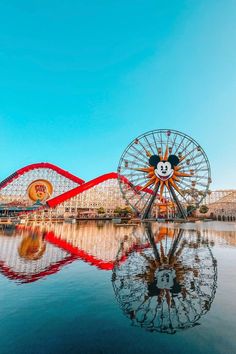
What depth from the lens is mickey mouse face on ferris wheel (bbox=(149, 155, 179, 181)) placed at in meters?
47.9

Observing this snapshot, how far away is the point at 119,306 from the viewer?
7.67 m

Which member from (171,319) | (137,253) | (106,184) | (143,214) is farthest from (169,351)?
(106,184)

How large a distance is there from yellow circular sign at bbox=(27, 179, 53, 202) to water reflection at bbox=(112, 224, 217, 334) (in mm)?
74409

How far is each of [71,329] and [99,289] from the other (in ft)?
10.7

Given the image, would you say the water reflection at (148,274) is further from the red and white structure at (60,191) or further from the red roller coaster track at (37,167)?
the red roller coaster track at (37,167)

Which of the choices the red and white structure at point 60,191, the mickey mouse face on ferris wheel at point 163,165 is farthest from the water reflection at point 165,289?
the red and white structure at point 60,191

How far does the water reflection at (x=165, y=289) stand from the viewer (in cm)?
679

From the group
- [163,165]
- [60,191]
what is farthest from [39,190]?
[163,165]

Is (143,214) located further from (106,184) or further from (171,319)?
(171,319)

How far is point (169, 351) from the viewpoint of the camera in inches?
206

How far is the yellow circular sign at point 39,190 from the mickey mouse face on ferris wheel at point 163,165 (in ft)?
161

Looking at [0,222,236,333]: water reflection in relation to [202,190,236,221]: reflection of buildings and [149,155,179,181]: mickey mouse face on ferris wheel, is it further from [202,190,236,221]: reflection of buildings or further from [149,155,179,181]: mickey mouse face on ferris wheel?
[202,190,236,221]: reflection of buildings

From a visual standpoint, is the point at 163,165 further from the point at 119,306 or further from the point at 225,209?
the point at 225,209

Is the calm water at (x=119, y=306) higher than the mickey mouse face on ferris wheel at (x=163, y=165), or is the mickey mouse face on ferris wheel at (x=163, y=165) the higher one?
the mickey mouse face on ferris wheel at (x=163, y=165)
